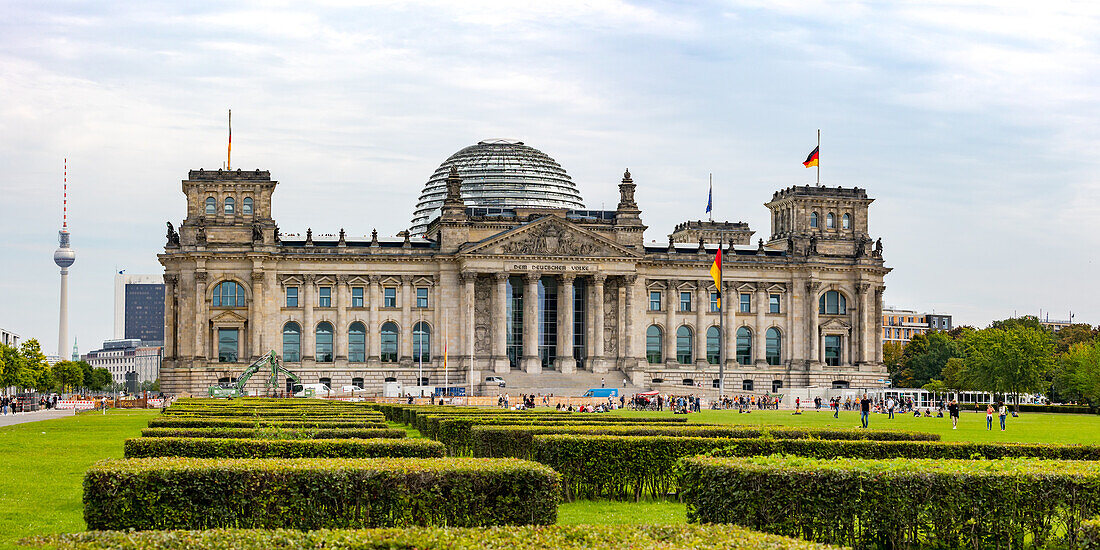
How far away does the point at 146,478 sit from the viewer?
838 inches

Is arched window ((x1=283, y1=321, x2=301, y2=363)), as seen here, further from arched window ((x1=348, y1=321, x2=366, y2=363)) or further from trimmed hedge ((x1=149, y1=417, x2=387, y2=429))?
trimmed hedge ((x1=149, y1=417, x2=387, y2=429))

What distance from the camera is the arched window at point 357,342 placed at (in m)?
126

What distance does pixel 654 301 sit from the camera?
131 meters

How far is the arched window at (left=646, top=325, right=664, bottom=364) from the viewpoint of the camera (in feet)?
428

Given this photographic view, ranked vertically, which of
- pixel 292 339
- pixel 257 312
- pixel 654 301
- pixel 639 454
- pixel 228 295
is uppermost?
pixel 228 295

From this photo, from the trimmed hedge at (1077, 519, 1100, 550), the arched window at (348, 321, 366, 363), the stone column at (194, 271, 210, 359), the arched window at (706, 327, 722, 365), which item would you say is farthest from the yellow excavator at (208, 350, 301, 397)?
the trimmed hedge at (1077, 519, 1100, 550)

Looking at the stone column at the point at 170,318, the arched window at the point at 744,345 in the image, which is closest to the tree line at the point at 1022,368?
the arched window at the point at 744,345

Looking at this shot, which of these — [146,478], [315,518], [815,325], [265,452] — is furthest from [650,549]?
[815,325]

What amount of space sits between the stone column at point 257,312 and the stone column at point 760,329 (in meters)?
48.7

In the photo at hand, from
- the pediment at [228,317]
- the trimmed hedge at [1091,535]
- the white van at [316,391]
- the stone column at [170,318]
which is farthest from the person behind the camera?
the stone column at [170,318]

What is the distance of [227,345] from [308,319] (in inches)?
311

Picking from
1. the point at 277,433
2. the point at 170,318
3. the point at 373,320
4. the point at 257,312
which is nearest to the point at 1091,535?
the point at 277,433

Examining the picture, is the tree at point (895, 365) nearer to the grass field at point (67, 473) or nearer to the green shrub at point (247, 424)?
the grass field at point (67, 473)

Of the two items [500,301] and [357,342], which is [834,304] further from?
[357,342]
